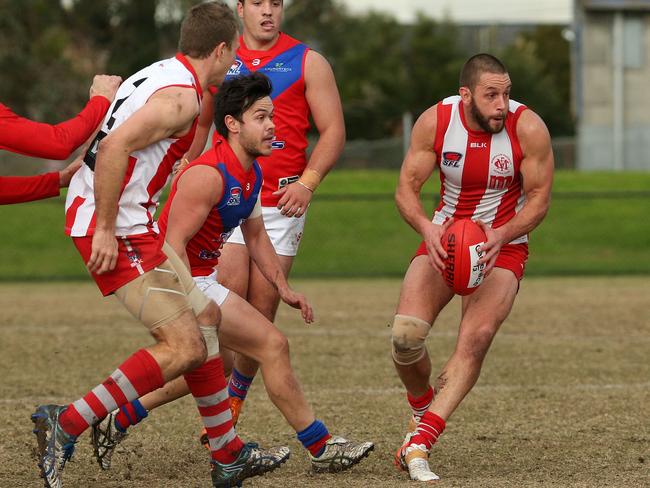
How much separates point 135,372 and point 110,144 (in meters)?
1.00

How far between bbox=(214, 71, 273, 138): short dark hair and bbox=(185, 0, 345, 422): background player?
1.06 meters

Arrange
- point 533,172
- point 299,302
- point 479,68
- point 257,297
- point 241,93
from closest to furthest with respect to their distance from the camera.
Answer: point 241,93
point 299,302
point 479,68
point 533,172
point 257,297

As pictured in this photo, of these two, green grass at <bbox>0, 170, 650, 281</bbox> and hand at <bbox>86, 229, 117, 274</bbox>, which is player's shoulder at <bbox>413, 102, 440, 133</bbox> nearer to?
hand at <bbox>86, 229, 117, 274</bbox>

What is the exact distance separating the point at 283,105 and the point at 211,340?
2023mm

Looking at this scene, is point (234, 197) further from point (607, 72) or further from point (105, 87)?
point (607, 72)

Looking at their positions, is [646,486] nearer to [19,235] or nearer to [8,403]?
[8,403]

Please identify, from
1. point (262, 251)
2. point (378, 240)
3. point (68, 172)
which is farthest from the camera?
point (378, 240)

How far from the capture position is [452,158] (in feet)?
22.4

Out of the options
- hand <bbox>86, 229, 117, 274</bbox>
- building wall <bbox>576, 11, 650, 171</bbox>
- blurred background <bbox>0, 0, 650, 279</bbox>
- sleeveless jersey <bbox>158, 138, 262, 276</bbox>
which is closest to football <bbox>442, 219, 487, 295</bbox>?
sleeveless jersey <bbox>158, 138, 262, 276</bbox>

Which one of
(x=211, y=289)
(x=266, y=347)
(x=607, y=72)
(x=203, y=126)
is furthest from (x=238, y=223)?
(x=607, y=72)

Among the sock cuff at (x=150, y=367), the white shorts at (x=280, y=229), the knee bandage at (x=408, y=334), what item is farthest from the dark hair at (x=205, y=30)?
the knee bandage at (x=408, y=334)

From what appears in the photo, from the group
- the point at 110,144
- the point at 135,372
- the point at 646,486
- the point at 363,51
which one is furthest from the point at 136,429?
the point at 363,51

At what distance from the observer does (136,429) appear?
7.40 m

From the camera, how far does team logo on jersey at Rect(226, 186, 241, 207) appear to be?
599 centimetres
